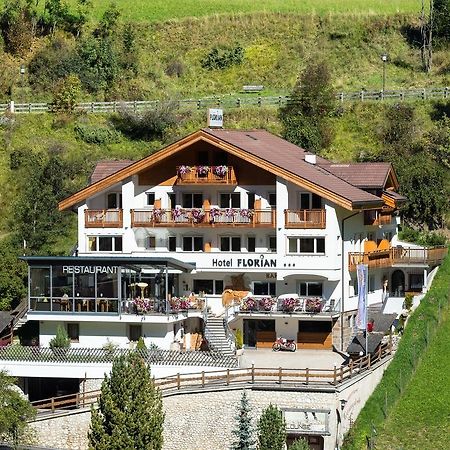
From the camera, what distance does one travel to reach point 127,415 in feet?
155

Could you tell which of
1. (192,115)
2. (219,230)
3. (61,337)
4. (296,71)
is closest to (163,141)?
(192,115)

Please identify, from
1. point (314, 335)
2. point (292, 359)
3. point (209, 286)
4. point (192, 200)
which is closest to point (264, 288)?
point (209, 286)

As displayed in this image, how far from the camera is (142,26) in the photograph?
4215 inches

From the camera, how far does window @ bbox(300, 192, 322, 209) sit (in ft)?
204

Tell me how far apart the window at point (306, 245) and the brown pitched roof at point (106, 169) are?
956 cm

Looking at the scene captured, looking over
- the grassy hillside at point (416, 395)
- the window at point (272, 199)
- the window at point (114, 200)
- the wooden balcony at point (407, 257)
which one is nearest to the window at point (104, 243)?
the window at point (114, 200)

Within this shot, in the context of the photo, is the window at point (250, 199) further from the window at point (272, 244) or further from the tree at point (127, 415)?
the tree at point (127, 415)

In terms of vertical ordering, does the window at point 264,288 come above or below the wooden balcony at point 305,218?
below

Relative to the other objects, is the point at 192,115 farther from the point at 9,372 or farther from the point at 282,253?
the point at 9,372

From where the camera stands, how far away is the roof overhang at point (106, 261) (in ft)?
195

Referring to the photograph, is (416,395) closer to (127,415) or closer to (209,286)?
(127,415)

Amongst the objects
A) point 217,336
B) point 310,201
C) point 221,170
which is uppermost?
point 221,170

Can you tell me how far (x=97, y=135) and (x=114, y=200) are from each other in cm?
2193

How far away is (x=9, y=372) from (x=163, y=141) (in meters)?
32.6
